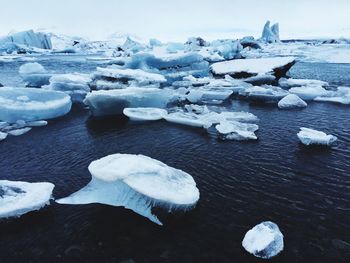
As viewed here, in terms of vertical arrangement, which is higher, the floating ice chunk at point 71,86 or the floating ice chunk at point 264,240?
the floating ice chunk at point 71,86

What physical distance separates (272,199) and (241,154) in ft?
7.30

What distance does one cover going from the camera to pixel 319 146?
8.59m

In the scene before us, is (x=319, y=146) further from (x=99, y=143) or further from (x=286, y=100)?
(x=99, y=143)

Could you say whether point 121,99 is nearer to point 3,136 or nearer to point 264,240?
point 3,136

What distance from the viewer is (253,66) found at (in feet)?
65.8

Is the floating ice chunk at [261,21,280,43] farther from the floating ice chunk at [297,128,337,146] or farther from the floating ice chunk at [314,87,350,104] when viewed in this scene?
the floating ice chunk at [297,128,337,146]

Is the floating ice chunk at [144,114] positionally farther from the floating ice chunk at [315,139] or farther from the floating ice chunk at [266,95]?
the floating ice chunk at [266,95]

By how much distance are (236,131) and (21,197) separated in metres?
5.99

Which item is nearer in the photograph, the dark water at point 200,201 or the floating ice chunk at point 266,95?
the dark water at point 200,201

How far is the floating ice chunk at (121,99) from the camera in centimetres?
1126

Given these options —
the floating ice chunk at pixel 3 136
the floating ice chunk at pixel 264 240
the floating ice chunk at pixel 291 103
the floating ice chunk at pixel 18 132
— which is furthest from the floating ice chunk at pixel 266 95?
the floating ice chunk at pixel 264 240

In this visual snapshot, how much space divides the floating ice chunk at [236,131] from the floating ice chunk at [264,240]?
14.6 feet

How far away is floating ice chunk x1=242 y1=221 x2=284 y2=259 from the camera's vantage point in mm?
4461

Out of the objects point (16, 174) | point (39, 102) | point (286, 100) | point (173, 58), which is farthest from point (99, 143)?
point (173, 58)
